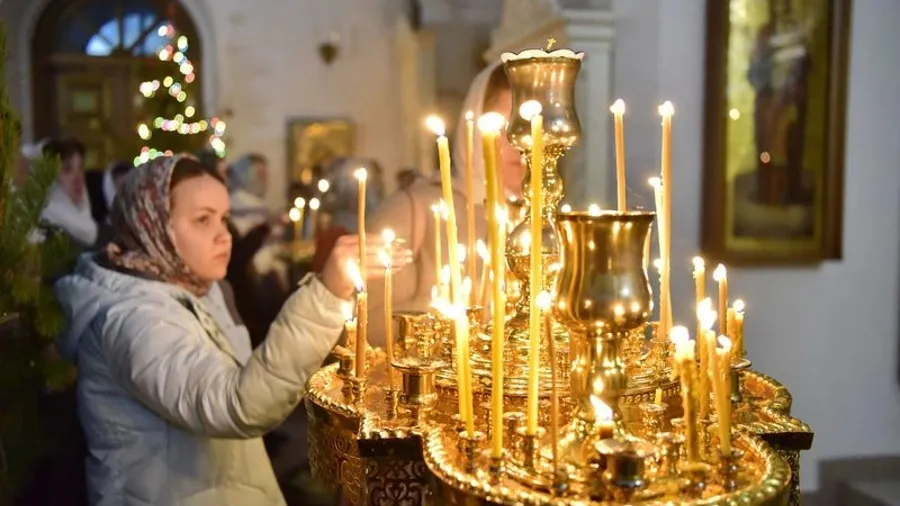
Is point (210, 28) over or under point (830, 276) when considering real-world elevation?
over

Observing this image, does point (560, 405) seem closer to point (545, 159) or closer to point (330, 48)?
point (545, 159)

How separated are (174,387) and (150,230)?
1.44 ft

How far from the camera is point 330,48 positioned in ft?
27.8

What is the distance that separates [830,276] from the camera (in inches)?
129

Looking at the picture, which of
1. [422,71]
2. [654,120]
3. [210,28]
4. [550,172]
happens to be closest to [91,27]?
[210,28]

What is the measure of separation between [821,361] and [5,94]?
2.87m

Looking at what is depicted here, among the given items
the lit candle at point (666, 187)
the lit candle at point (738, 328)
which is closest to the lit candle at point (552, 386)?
the lit candle at point (666, 187)

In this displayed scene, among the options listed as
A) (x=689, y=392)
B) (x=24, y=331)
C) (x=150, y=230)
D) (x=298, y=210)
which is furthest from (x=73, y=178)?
(x=689, y=392)

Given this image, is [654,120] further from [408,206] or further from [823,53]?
[408,206]

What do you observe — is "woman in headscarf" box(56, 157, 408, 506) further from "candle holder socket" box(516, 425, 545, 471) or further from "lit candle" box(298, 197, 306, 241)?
"candle holder socket" box(516, 425, 545, 471)

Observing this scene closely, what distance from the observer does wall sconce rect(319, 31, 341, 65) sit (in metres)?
8.47

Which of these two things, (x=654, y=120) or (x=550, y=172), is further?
(x=654, y=120)

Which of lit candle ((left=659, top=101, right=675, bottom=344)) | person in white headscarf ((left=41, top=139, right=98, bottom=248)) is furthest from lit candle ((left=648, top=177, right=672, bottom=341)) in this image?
person in white headscarf ((left=41, top=139, right=98, bottom=248))

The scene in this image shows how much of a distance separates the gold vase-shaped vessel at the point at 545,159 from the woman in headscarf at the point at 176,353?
1.04ft
